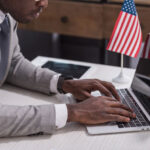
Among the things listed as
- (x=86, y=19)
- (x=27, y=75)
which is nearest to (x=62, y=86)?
(x=27, y=75)

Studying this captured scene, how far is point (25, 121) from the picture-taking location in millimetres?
855

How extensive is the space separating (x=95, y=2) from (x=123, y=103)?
1.29 metres

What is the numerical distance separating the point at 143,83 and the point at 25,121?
1.37 feet

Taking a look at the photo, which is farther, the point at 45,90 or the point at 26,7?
the point at 45,90

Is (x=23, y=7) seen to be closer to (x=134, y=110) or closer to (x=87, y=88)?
(x=87, y=88)

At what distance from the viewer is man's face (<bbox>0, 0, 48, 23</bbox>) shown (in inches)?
38.1

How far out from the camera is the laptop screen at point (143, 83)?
38.7 inches

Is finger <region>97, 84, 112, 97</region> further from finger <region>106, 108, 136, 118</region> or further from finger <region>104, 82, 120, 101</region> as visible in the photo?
finger <region>106, 108, 136, 118</region>

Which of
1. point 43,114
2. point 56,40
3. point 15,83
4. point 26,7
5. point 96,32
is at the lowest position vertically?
point 56,40

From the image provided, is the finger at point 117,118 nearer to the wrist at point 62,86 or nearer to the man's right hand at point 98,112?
the man's right hand at point 98,112

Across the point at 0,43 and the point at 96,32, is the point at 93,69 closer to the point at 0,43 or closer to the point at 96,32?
the point at 0,43

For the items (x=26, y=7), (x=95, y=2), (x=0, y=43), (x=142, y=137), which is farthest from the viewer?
(x=95, y=2)

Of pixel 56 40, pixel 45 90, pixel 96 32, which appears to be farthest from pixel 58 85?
pixel 56 40

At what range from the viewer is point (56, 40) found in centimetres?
352
